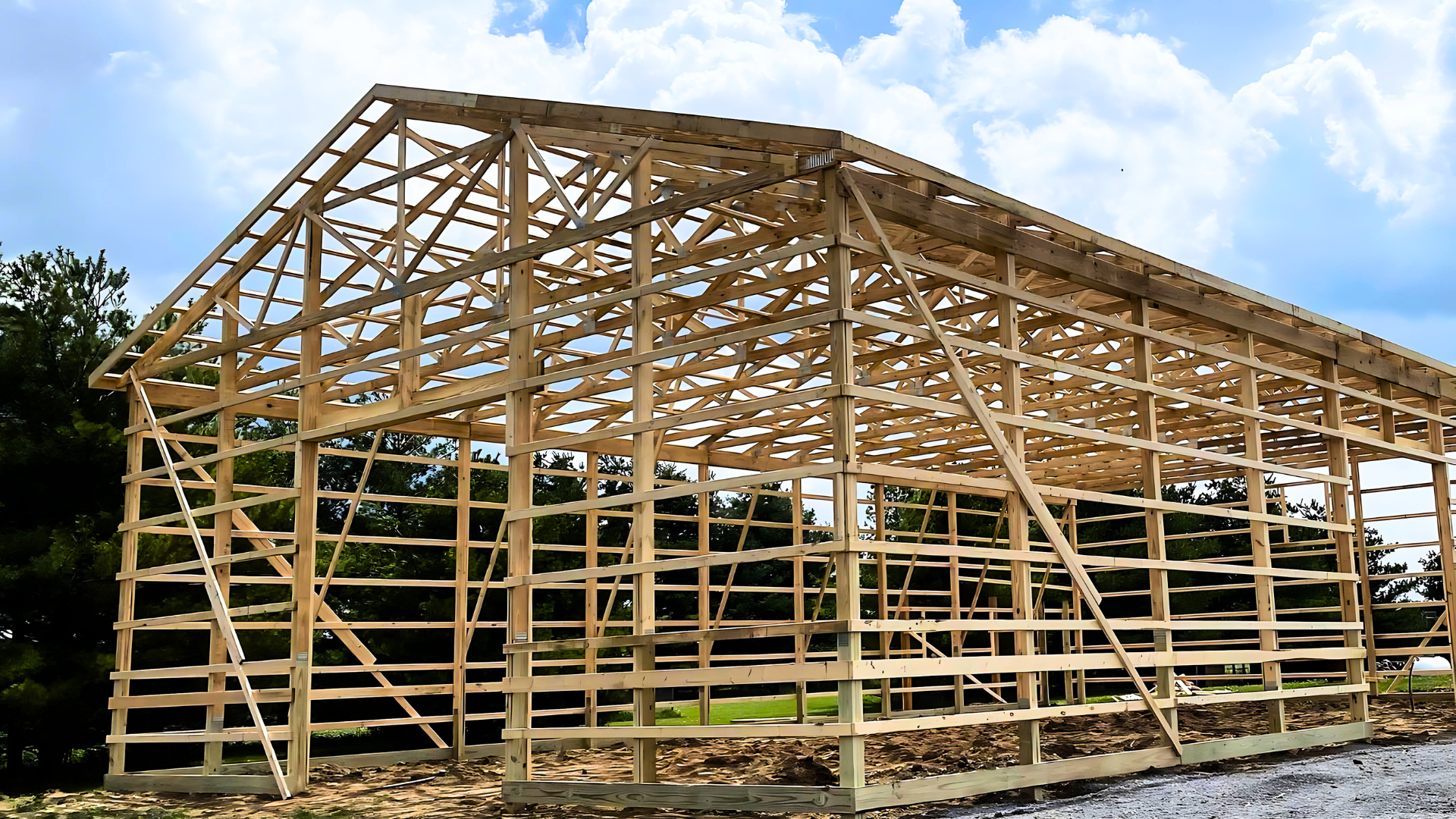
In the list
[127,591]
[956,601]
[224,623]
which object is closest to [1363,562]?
[956,601]

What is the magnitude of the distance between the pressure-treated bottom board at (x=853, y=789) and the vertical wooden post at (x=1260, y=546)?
→ 4.34 ft

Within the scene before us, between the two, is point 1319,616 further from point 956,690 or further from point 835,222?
point 835,222

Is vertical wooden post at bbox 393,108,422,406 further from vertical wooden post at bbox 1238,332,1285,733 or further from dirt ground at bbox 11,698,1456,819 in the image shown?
vertical wooden post at bbox 1238,332,1285,733

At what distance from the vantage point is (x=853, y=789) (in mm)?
8914

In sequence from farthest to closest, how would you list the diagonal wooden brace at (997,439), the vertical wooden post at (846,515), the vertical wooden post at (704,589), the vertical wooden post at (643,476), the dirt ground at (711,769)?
the vertical wooden post at (704,589), the dirt ground at (711,769), the vertical wooden post at (643,476), the diagonal wooden brace at (997,439), the vertical wooden post at (846,515)

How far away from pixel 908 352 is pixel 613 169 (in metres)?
3.28

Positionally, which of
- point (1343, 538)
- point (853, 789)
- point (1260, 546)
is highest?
point (1343, 538)

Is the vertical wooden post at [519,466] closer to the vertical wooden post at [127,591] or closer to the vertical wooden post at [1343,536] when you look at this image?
the vertical wooden post at [127,591]

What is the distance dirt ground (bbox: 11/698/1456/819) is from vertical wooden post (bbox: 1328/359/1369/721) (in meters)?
0.65

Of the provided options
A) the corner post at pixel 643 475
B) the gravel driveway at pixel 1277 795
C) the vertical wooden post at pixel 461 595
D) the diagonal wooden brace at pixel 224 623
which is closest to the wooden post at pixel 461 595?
the vertical wooden post at pixel 461 595

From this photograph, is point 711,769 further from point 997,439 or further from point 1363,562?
point 1363,562

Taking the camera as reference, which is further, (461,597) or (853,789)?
(461,597)

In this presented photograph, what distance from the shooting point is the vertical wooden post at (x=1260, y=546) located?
43.9 feet

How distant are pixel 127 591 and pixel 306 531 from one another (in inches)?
136
